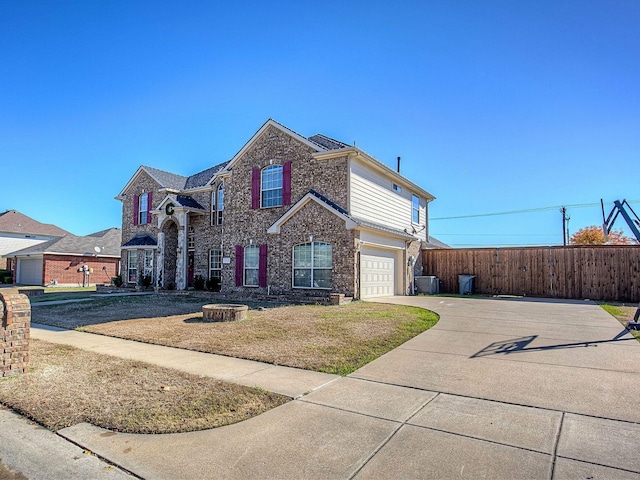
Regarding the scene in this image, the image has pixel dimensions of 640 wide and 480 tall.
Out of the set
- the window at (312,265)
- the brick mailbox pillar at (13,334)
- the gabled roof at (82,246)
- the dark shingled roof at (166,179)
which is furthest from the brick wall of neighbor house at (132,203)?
the brick mailbox pillar at (13,334)

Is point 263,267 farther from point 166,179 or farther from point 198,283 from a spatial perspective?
point 166,179

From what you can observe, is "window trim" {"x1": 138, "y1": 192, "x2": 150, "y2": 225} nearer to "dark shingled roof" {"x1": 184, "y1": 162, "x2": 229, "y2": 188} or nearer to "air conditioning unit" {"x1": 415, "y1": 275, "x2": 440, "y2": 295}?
"dark shingled roof" {"x1": 184, "y1": 162, "x2": 229, "y2": 188}

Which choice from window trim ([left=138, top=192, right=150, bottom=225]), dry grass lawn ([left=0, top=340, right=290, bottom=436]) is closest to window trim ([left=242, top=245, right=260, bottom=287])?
window trim ([left=138, top=192, right=150, bottom=225])

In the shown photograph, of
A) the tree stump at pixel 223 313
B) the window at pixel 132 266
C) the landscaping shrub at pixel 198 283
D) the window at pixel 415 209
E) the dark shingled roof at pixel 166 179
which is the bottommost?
the tree stump at pixel 223 313

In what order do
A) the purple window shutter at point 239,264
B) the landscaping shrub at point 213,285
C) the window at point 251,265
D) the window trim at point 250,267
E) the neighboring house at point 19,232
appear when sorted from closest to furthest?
the window trim at point 250,267 < the window at point 251,265 < the purple window shutter at point 239,264 < the landscaping shrub at point 213,285 < the neighboring house at point 19,232

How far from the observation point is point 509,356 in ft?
22.9

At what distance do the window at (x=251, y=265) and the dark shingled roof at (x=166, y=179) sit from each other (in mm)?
8823

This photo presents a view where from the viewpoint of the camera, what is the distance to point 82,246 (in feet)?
113

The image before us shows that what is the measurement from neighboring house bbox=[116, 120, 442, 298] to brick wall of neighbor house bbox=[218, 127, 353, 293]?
5cm

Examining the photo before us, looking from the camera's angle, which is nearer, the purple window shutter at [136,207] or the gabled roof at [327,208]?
the gabled roof at [327,208]

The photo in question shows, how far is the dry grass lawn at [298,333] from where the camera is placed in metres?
7.08

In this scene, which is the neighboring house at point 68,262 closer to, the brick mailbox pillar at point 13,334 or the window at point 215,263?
the window at point 215,263

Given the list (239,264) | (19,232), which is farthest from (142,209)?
(19,232)

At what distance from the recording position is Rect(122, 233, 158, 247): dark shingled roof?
24.4 metres
